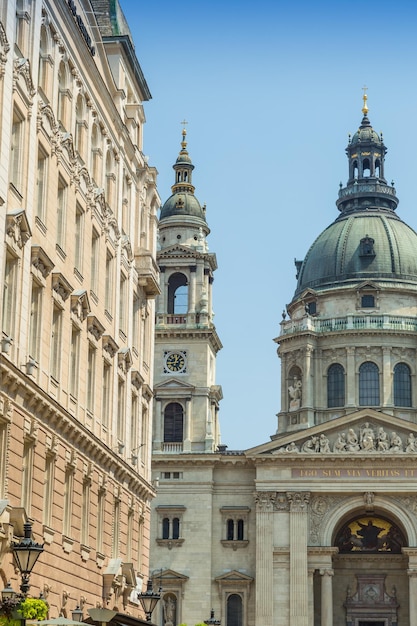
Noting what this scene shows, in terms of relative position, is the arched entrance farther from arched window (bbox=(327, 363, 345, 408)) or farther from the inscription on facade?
arched window (bbox=(327, 363, 345, 408))

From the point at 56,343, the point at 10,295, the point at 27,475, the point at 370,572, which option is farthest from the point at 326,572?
the point at 10,295

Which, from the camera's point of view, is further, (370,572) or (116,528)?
(370,572)

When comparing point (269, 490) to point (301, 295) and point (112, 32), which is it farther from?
point (112, 32)

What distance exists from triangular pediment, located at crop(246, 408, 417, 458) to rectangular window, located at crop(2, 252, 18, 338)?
59.8 m

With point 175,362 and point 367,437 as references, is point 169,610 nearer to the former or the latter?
point 175,362

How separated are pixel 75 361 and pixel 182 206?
197 ft

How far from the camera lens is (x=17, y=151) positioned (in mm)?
29391

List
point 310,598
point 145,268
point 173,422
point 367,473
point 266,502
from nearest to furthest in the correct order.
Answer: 1. point 145,268
2. point 310,598
3. point 266,502
4. point 367,473
5. point 173,422

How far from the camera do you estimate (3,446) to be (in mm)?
27469

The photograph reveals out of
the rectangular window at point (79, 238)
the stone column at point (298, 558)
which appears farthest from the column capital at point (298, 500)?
the rectangular window at point (79, 238)

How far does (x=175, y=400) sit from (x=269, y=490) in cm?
1006

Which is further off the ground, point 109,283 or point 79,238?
point 109,283

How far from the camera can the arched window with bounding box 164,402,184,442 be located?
91.4 meters

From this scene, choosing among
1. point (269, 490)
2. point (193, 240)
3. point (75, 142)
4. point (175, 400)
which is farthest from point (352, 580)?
point (75, 142)
